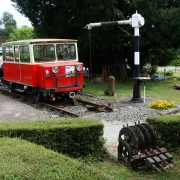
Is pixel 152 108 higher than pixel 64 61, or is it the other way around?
pixel 64 61

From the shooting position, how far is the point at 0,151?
4.80 metres

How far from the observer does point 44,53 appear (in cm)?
1352

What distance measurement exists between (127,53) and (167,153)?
15616mm

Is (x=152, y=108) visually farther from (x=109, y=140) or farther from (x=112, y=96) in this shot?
(x=109, y=140)

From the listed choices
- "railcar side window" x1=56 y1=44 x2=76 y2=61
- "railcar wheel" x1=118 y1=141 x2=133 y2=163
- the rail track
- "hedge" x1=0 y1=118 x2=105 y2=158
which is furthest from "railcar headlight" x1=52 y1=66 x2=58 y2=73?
"railcar wheel" x1=118 y1=141 x2=133 y2=163

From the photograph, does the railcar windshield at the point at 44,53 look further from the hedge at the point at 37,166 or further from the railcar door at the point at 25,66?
the hedge at the point at 37,166

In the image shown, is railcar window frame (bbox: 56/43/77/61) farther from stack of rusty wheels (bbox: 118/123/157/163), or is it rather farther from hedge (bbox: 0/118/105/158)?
stack of rusty wheels (bbox: 118/123/157/163)

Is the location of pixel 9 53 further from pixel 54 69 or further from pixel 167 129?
pixel 167 129

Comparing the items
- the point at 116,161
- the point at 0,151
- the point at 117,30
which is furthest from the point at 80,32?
the point at 0,151

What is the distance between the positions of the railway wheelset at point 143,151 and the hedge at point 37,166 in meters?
2.04

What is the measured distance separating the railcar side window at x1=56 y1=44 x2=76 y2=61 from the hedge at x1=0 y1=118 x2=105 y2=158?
7.09 metres

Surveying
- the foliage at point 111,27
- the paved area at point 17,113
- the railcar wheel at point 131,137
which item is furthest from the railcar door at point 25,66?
the railcar wheel at point 131,137

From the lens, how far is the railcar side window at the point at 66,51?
13.7 m

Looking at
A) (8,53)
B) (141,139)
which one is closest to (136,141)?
(141,139)
